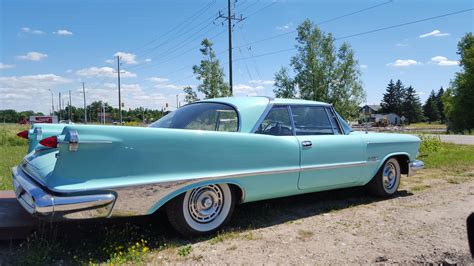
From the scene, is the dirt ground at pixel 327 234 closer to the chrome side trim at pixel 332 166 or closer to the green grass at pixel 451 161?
the chrome side trim at pixel 332 166

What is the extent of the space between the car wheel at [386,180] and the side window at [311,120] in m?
1.18

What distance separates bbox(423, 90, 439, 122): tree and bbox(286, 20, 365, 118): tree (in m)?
96.1

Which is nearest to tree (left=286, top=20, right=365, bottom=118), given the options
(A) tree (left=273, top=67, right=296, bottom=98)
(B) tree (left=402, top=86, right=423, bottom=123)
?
(A) tree (left=273, top=67, right=296, bottom=98)

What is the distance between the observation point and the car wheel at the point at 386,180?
18.0 ft

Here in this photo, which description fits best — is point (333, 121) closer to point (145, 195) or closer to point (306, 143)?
point (306, 143)

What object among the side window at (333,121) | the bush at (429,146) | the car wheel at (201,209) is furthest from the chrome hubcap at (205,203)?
the bush at (429,146)

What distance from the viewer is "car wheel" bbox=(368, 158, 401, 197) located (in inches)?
215

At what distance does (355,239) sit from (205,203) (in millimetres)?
1537

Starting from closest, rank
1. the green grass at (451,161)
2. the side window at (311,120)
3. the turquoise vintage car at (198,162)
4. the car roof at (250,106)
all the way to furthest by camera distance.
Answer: the turquoise vintage car at (198,162) < the car roof at (250,106) < the side window at (311,120) < the green grass at (451,161)

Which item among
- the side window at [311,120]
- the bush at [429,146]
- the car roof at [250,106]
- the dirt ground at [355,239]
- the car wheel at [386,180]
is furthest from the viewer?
the bush at [429,146]

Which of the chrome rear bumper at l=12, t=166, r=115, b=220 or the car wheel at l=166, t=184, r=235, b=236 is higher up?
the chrome rear bumper at l=12, t=166, r=115, b=220

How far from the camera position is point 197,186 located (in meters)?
A: 3.47

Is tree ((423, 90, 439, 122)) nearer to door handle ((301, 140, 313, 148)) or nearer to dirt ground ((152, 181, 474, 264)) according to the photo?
dirt ground ((152, 181, 474, 264))

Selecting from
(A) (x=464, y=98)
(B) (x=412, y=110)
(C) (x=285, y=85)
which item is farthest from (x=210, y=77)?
(B) (x=412, y=110)
